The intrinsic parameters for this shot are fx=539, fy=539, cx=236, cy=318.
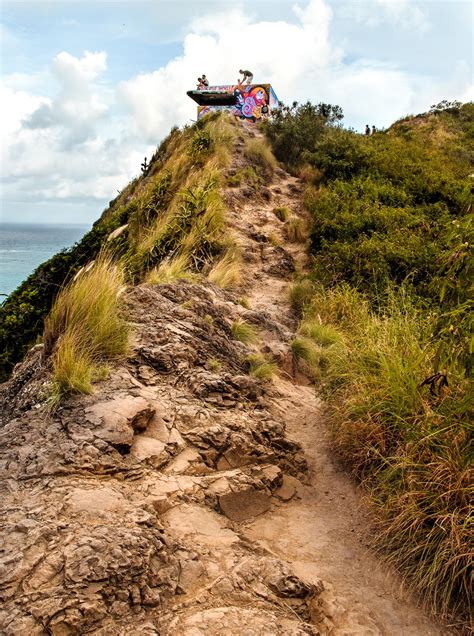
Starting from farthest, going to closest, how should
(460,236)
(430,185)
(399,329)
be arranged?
(430,185) < (399,329) < (460,236)

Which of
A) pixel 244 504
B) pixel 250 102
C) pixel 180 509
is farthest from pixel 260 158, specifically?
pixel 180 509

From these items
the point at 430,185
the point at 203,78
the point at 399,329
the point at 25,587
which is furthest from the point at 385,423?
the point at 203,78

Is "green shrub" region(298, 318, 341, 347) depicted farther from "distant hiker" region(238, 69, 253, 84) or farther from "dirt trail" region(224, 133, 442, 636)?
"distant hiker" region(238, 69, 253, 84)

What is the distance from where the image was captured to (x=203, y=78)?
23.3 m

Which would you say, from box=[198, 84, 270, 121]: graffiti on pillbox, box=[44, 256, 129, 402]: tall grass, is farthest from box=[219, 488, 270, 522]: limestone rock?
box=[198, 84, 270, 121]: graffiti on pillbox

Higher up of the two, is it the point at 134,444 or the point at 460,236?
the point at 460,236

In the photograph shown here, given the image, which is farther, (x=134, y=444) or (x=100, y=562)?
(x=134, y=444)

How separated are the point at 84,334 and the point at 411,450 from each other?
2.83 m

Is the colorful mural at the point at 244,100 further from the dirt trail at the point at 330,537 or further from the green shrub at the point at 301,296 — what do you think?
the dirt trail at the point at 330,537

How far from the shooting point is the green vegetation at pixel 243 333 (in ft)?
20.8

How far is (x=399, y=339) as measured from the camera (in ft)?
17.0

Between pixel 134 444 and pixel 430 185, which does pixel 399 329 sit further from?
pixel 430 185

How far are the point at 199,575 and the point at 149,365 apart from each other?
7.11 ft

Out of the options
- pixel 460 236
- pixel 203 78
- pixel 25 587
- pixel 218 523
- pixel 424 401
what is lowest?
pixel 218 523
